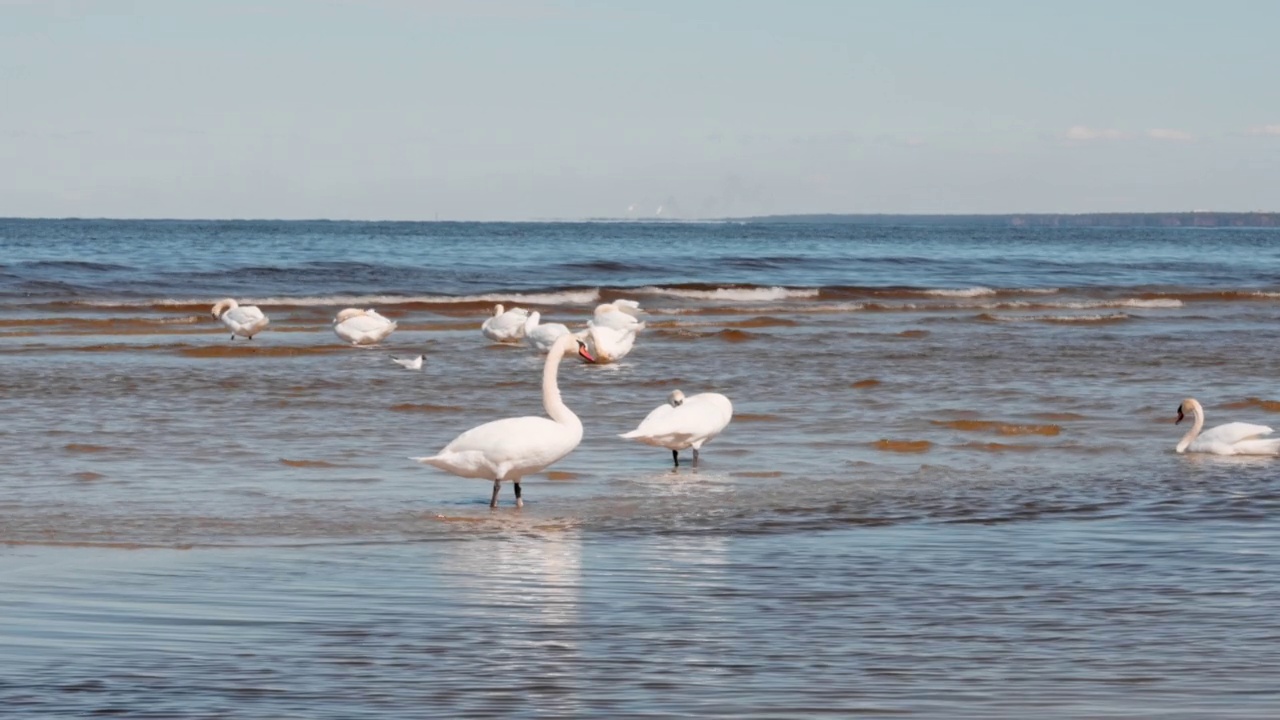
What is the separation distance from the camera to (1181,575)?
8039 mm

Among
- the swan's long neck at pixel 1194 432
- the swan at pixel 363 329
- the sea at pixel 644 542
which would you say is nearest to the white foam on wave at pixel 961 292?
the sea at pixel 644 542

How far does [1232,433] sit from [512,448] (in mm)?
5695

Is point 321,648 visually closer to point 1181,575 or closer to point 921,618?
point 921,618

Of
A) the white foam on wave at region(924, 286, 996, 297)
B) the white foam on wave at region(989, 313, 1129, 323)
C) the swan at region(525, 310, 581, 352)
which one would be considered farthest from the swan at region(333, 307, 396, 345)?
the white foam on wave at region(924, 286, 996, 297)

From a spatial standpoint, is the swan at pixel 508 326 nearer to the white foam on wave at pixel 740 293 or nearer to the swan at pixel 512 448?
the swan at pixel 512 448

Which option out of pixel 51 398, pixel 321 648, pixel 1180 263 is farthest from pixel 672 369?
pixel 1180 263

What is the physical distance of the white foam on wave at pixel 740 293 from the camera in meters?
42.6

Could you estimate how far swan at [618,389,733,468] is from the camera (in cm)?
1216

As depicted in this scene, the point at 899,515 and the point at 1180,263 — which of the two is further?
the point at 1180,263

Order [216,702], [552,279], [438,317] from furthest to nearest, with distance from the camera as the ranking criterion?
1. [552,279]
2. [438,317]
3. [216,702]

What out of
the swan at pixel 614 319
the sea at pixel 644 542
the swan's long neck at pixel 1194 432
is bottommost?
the sea at pixel 644 542

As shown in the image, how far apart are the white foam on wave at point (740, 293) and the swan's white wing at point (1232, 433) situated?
2893cm

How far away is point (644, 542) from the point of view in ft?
30.1

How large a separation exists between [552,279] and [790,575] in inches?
1675
